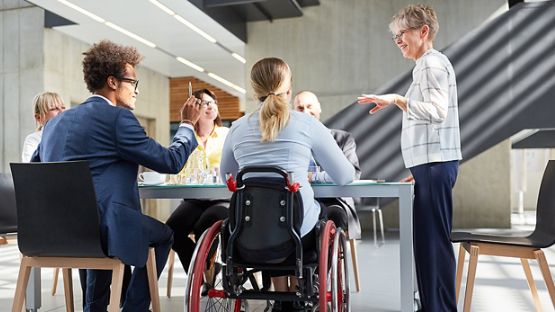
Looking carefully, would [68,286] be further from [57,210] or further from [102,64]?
[102,64]


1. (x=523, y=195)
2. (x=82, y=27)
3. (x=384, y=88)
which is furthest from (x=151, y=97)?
(x=523, y=195)

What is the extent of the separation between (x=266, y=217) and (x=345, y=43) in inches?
251

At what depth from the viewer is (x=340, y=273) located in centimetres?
210

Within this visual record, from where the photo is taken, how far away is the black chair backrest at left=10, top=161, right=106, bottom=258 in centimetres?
189

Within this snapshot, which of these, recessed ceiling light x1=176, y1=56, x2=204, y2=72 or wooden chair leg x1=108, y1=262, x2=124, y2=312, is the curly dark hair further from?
recessed ceiling light x1=176, y1=56, x2=204, y2=72

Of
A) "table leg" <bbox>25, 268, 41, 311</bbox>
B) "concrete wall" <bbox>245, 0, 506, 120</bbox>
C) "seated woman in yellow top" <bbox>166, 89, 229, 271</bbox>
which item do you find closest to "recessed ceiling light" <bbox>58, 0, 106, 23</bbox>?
"concrete wall" <bbox>245, 0, 506, 120</bbox>

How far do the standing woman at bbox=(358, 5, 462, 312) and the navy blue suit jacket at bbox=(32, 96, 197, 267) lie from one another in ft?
3.26

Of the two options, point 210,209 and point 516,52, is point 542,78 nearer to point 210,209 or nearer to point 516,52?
point 516,52

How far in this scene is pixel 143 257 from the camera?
205 cm

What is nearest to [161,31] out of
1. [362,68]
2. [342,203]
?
[362,68]

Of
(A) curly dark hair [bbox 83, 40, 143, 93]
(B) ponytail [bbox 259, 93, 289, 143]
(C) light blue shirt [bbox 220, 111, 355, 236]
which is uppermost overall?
(A) curly dark hair [bbox 83, 40, 143, 93]

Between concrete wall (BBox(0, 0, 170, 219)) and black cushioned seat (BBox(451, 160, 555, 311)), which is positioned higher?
concrete wall (BBox(0, 0, 170, 219))

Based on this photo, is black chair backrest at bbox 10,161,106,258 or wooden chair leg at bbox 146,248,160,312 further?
wooden chair leg at bbox 146,248,160,312

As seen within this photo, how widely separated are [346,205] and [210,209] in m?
0.80
